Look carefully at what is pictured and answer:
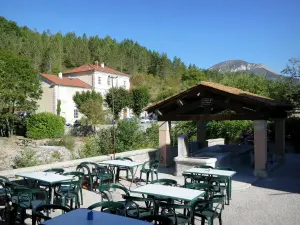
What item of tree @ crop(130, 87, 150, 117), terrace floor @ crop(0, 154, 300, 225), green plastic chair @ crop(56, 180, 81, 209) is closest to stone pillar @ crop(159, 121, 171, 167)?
terrace floor @ crop(0, 154, 300, 225)

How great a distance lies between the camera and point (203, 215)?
5234mm

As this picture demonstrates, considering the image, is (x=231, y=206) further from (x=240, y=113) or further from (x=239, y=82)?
(x=239, y=82)

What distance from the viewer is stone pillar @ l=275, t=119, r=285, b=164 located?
13500 millimetres

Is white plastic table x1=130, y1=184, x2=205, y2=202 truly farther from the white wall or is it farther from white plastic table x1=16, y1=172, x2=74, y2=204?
the white wall

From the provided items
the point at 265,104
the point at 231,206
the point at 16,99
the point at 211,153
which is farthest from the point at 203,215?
the point at 16,99

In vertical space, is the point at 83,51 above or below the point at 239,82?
above

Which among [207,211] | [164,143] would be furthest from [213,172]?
[164,143]

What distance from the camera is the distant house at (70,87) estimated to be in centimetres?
3878

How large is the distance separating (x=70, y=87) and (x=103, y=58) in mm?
36699

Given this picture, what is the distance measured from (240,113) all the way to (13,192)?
8268 mm

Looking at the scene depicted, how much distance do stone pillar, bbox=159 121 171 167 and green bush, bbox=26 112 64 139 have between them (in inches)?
747

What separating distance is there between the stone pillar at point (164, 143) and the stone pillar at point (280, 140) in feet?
17.1

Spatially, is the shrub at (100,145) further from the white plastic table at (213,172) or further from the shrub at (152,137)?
the white plastic table at (213,172)

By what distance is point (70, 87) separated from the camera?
4066 cm
